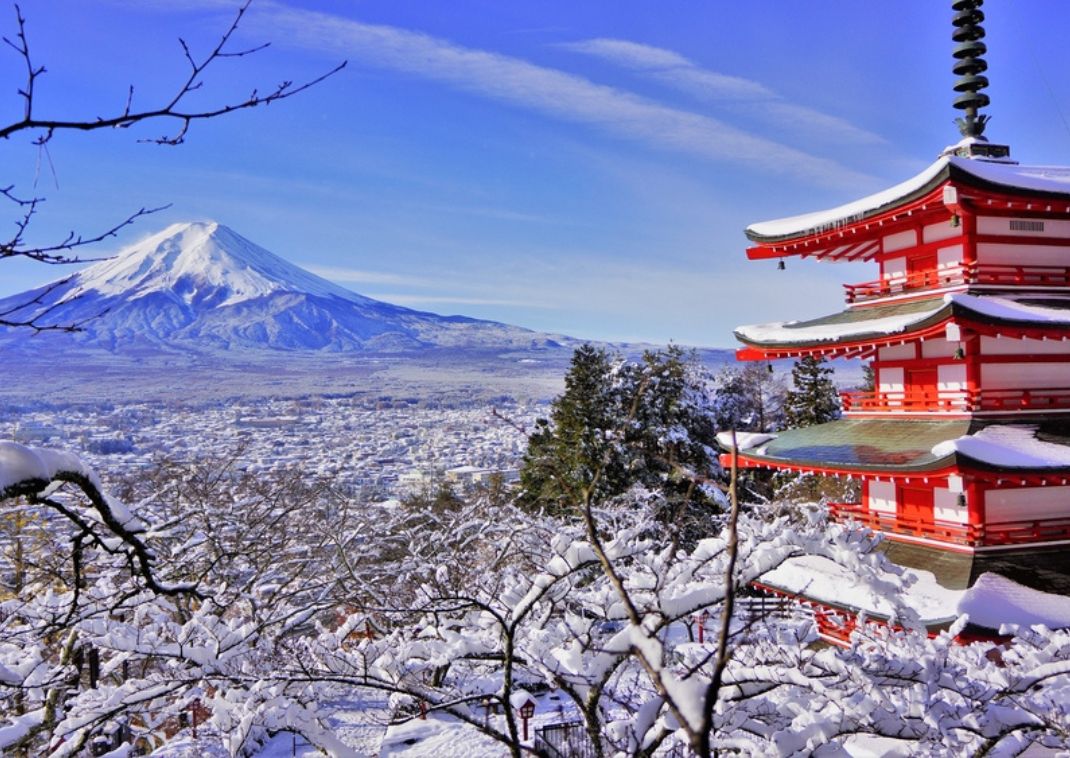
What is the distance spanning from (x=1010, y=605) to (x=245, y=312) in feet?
484

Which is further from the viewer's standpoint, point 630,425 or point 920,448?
point 630,425

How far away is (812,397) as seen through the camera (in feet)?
75.5

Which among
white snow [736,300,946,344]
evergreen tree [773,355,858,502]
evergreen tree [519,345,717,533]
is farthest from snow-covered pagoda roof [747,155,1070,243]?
evergreen tree [773,355,858,502]

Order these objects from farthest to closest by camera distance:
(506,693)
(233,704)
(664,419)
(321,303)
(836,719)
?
(321,303), (664,419), (233,704), (836,719), (506,693)

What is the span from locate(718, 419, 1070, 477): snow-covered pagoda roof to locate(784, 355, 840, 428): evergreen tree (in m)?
13.5

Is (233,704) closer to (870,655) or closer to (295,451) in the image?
(870,655)

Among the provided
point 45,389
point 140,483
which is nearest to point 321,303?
point 45,389

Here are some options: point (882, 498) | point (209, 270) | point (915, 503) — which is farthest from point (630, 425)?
point (209, 270)

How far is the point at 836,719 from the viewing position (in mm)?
4191

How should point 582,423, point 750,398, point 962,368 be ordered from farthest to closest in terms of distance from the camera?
1. point 750,398
2. point 582,423
3. point 962,368

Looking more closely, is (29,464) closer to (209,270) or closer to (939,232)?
(939,232)

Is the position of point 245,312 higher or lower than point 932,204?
higher

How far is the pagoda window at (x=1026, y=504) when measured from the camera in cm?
813

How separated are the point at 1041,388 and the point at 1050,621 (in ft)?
9.07
